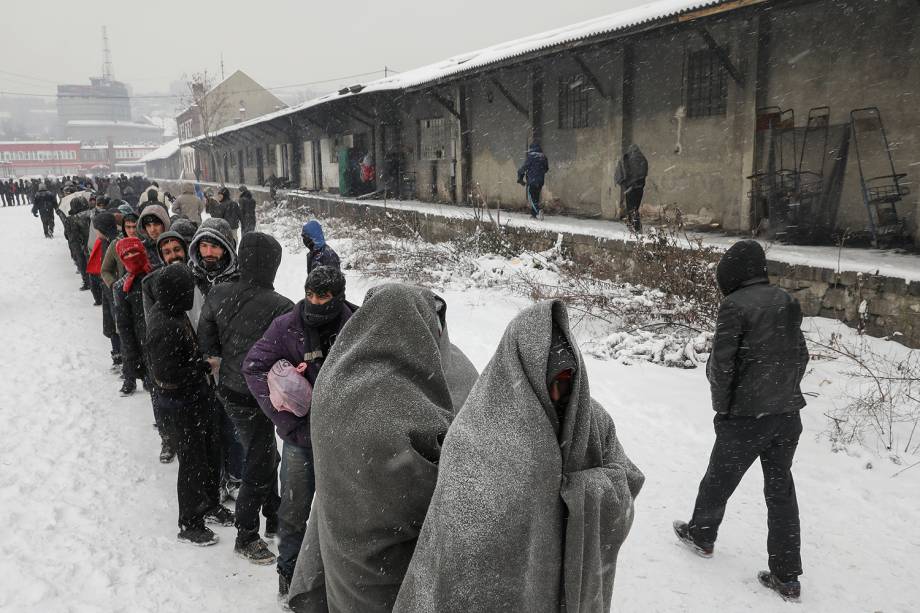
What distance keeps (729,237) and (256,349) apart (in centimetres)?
862

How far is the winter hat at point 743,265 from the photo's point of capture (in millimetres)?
3066

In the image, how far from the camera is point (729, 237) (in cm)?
960

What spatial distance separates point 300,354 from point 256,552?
→ 4.66 feet


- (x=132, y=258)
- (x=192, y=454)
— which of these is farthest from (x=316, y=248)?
(x=192, y=454)

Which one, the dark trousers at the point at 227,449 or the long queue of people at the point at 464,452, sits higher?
the long queue of people at the point at 464,452

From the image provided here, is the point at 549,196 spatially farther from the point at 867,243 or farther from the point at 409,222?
the point at 867,243

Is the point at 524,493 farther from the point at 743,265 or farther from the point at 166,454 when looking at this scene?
the point at 166,454

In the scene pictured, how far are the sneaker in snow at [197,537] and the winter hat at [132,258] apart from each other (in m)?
2.24

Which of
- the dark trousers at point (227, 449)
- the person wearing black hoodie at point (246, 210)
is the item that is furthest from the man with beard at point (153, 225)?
the person wearing black hoodie at point (246, 210)

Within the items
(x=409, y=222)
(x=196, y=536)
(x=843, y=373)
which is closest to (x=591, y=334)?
(x=843, y=373)

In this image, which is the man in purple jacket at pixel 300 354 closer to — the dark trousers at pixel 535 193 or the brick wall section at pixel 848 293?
the brick wall section at pixel 848 293

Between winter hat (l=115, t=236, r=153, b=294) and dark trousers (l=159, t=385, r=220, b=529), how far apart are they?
1706 mm

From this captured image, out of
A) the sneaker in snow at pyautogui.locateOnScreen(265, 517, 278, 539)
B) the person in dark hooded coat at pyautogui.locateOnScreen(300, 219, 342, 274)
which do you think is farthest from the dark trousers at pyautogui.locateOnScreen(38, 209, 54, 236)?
the sneaker in snow at pyautogui.locateOnScreen(265, 517, 278, 539)

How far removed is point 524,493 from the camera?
4.65 ft
